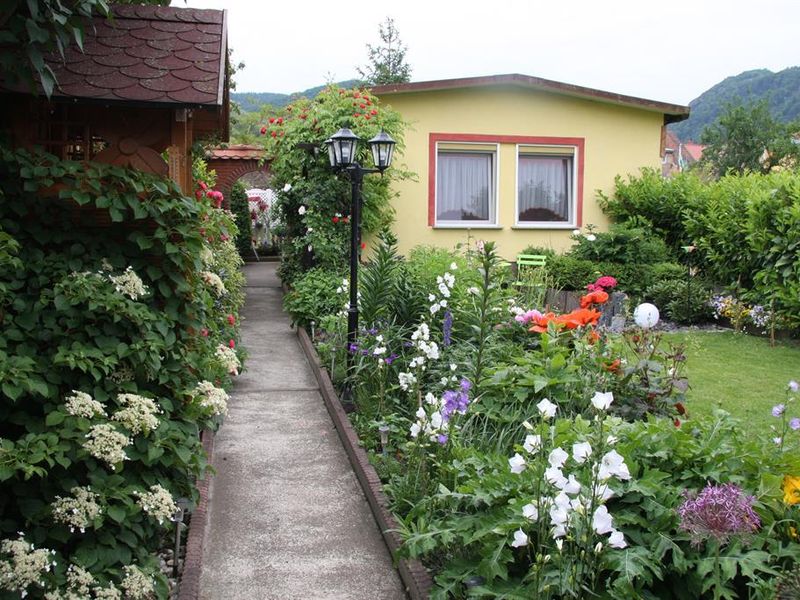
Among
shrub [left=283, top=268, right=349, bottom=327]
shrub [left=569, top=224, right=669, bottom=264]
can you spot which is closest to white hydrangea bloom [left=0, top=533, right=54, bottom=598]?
shrub [left=283, top=268, right=349, bottom=327]

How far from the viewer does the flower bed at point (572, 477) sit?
2.83 meters

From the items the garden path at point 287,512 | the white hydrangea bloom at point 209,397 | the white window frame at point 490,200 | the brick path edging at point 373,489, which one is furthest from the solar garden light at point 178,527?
the white window frame at point 490,200

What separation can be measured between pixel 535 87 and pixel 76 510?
12.2 m

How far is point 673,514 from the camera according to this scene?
3.04 meters

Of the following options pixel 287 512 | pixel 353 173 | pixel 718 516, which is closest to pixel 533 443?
pixel 718 516

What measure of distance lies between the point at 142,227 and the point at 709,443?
2.93 m

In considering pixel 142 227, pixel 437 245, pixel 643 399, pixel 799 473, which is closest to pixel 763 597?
pixel 799 473

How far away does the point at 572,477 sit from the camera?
2768mm

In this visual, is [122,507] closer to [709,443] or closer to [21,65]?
[21,65]

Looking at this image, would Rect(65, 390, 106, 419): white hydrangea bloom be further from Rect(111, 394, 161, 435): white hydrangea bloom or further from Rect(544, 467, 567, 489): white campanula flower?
Rect(544, 467, 567, 489): white campanula flower

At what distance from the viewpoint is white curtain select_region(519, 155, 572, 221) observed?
1431 cm

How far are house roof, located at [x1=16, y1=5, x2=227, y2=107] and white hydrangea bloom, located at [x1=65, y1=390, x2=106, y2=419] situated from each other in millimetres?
1613

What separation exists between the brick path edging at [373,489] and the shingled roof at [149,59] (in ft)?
8.45

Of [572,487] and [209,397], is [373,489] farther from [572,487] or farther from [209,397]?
[572,487]
